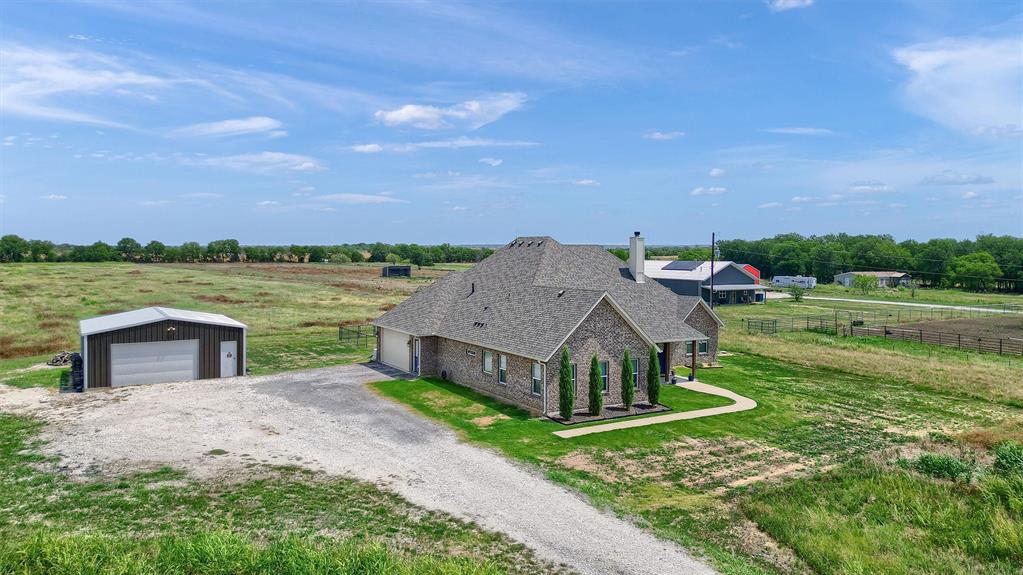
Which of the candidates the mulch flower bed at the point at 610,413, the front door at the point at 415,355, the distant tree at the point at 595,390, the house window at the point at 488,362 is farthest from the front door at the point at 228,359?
the distant tree at the point at 595,390

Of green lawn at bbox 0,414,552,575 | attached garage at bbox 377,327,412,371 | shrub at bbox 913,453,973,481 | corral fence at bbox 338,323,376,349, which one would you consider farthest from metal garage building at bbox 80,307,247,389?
shrub at bbox 913,453,973,481

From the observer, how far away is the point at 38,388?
28.6 metres

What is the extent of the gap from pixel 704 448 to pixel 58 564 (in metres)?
17.6

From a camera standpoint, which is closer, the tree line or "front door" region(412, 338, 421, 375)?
"front door" region(412, 338, 421, 375)

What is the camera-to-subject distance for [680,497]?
16.7 m

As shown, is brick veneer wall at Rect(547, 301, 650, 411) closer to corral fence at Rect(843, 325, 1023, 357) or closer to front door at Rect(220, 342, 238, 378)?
front door at Rect(220, 342, 238, 378)

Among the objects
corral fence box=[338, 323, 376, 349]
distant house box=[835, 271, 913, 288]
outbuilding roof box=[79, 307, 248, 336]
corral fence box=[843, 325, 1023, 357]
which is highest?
distant house box=[835, 271, 913, 288]

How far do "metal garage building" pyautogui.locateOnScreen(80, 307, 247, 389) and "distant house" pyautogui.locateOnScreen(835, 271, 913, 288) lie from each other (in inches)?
4702

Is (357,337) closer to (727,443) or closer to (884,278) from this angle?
(727,443)

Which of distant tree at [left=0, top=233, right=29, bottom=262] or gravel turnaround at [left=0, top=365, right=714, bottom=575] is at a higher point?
distant tree at [left=0, top=233, right=29, bottom=262]

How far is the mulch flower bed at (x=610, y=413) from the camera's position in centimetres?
2397

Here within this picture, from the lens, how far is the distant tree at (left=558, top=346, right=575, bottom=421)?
78.0 feet

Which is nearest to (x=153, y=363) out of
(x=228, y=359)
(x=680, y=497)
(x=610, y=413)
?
(x=228, y=359)

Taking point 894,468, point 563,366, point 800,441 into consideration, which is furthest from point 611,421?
point 894,468
